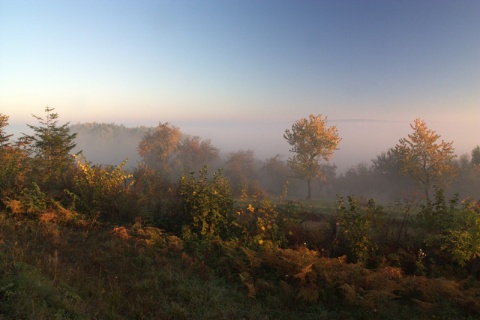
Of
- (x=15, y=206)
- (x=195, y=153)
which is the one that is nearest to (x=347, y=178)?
(x=195, y=153)

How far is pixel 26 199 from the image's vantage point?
380 inches

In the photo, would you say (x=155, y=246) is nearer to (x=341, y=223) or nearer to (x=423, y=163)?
(x=341, y=223)

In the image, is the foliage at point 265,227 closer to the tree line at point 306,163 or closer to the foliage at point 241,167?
the tree line at point 306,163

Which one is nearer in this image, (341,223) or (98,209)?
(341,223)

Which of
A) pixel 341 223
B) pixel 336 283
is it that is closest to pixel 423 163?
pixel 341 223

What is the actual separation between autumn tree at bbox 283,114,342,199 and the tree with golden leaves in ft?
27.1

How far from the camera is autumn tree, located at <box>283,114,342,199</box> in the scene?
3531 centimetres

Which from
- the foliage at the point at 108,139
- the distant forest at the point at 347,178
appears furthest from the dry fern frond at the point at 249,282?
the foliage at the point at 108,139

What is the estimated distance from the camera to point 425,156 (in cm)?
2898

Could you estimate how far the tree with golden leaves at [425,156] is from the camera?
28.3 m

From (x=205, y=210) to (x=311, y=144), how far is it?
29.2 m

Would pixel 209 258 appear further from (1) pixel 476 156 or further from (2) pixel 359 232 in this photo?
(1) pixel 476 156

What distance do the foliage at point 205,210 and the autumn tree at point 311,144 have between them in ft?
91.3

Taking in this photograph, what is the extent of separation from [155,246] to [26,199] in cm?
541
